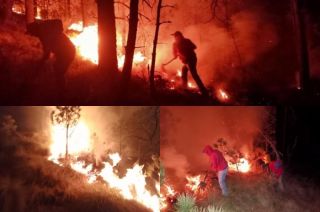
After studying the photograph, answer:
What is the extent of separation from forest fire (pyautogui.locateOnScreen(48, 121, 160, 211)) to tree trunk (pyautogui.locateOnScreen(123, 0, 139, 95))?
1080 millimetres

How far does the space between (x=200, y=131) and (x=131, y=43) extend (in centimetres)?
194

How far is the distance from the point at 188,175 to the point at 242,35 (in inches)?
111

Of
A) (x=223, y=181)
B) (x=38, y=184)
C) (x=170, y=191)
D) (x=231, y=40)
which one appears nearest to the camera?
(x=38, y=184)

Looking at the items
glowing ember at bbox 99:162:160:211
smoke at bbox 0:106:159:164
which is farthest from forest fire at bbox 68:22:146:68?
glowing ember at bbox 99:162:160:211

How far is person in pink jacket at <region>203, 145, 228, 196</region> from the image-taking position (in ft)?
22.2

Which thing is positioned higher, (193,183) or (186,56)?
(186,56)

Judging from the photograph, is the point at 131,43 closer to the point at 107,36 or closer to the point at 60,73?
the point at 107,36

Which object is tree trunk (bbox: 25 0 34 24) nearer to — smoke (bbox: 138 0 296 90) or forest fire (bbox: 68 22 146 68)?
forest fire (bbox: 68 22 146 68)

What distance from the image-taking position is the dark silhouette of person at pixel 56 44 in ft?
20.6

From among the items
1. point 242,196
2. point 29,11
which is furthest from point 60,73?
point 242,196

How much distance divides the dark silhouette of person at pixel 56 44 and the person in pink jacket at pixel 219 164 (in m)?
2.75

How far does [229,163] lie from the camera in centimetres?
696

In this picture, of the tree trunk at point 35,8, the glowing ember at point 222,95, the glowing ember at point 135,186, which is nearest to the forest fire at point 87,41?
the tree trunk at point 35,8

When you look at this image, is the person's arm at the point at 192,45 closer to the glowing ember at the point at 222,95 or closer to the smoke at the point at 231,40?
the smoke at the point at 231,40
